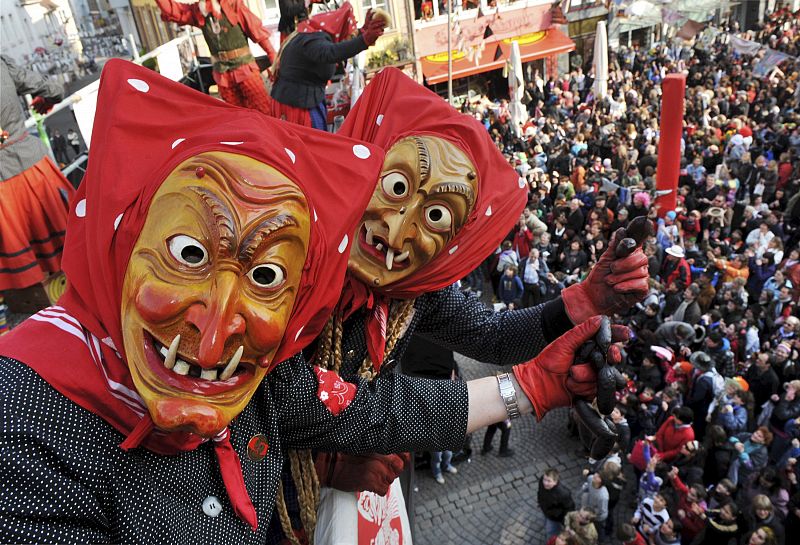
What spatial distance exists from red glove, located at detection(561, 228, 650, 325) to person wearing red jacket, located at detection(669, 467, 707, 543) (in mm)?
3125

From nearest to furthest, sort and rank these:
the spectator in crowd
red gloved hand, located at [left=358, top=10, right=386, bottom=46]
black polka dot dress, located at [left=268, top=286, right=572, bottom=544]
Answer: black polka dot dress, located at [left=268, top=286, right=572, bottom=544] < red gloved hand, located at [left=358, top=10, right=386, bottom=46] < the spectator in crowd

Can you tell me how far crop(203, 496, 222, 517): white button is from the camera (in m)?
1.87

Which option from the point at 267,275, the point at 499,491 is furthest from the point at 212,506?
the point at 499,491

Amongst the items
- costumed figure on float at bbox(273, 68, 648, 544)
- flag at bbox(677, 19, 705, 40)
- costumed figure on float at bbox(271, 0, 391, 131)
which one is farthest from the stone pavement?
flag at bbox(677, 19, 705, 40)

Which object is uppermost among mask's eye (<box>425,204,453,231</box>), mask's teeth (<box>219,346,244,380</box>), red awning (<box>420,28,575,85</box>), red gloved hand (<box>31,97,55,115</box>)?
red gloved hand (<box>31,97,55,115</box>)

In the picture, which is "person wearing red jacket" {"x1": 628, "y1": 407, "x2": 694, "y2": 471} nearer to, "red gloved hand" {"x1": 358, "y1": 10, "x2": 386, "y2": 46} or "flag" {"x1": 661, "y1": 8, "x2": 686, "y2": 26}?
"red gloved hand" {"x1": 358, "y1": 10, "x2": 386, "y2": 46}

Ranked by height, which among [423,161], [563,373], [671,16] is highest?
[423,161]

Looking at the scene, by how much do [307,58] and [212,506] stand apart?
379 cm

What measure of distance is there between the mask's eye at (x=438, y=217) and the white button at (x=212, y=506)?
1.30m

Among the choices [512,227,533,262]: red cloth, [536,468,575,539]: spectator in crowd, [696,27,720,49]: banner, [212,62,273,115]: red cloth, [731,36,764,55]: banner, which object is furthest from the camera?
[696,27,720,49]: banner

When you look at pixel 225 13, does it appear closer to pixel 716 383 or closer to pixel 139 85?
pixel 139 85

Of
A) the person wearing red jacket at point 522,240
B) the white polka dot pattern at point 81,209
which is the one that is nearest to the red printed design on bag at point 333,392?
the white polka dot pattern at point 81,209

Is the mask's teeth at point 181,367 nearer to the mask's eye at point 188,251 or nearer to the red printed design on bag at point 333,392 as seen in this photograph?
the mask's eye at point 188,251

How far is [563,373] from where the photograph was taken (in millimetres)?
2264
